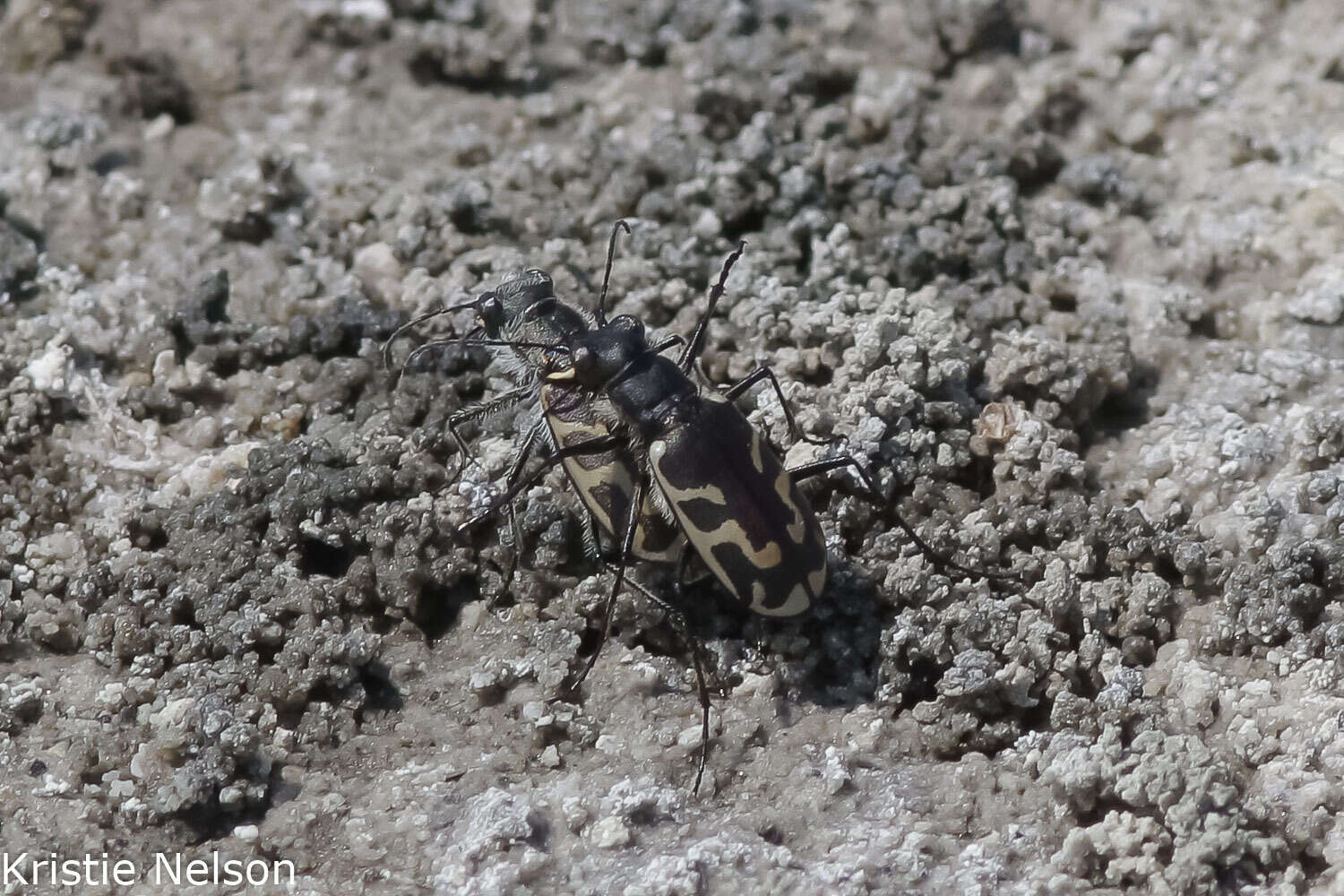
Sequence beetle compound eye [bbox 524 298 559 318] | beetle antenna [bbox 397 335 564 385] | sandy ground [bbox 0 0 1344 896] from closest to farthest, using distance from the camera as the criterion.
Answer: sandy ground [bbox 0 0 1344 896], beetle antenna [bbox 397 335 564 385], beetle compound eye [bbox 524 298 559 318]

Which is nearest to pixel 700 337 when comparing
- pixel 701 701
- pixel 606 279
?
pixel 606 279

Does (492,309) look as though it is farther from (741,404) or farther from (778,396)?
(778,396)

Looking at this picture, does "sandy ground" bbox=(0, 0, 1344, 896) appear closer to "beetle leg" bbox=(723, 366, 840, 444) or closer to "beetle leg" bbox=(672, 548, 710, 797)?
"beetle leg" bbox=(672, 548, 710, 797)

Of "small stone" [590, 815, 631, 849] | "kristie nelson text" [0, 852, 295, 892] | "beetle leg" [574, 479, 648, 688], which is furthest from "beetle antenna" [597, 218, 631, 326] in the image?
"kristie nelson text" [0, 852, 295, 892]

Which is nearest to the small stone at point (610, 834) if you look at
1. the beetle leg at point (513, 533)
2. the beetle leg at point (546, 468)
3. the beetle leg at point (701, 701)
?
the beetle leg at point (701, 701)

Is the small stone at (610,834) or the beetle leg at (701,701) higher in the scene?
the beetle leg at (701,701)

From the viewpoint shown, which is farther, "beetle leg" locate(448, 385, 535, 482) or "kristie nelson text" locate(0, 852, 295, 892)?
"beetle leg" locate(448, 385, 535, 482)

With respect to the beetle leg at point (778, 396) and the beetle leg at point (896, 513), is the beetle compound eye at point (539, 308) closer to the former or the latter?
the beetle leg at point (778, 396)
